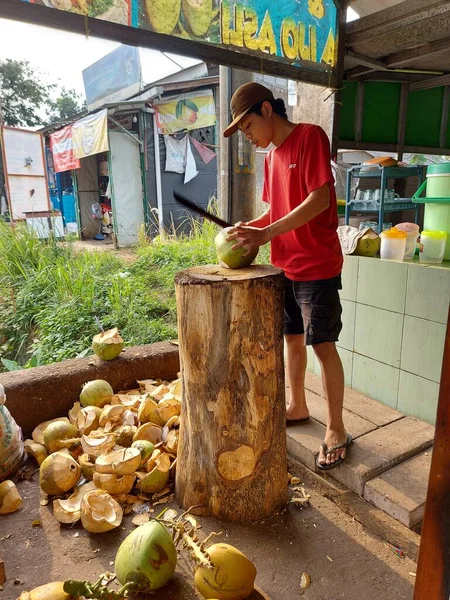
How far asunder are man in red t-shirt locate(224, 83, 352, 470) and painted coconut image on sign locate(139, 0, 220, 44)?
85cm

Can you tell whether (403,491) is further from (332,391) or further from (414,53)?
(414,53)

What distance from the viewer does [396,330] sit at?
2.66 metres

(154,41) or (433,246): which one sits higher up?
(154,41)

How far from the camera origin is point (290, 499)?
2.16 metres

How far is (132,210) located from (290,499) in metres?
9.51

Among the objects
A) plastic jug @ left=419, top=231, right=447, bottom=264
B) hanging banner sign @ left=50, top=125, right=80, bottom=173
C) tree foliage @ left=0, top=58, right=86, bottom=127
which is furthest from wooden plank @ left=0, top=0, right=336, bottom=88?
tree foliage @ left=0, top=58, right=86, bottom=127

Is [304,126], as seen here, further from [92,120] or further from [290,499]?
[92,120]

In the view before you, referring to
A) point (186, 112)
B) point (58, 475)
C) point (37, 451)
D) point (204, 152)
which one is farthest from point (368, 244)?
point (204, 152)

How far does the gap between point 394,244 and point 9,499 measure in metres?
2.56

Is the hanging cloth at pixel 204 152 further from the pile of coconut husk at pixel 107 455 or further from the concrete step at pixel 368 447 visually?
the concrete step at pixel 368 447

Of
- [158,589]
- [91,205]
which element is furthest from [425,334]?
[91,205]

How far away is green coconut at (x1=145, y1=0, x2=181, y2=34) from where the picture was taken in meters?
2.48

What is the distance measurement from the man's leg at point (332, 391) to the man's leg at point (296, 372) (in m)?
0.28

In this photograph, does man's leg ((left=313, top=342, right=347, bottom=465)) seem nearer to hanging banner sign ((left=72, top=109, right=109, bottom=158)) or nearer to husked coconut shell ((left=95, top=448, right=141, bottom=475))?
husked coconut shell ((left=95, top=448, right=141, bottom=475))
